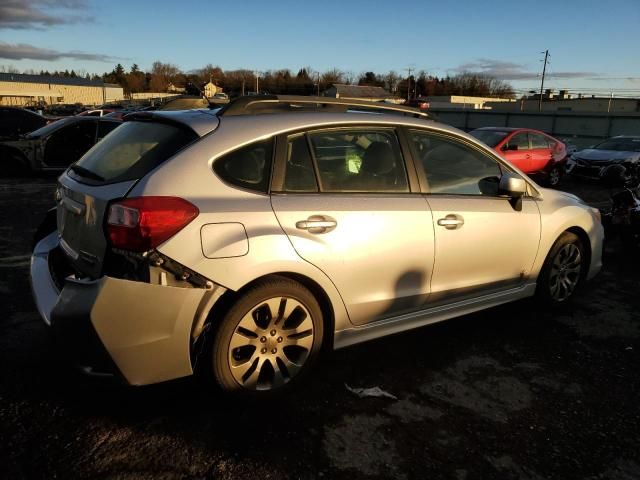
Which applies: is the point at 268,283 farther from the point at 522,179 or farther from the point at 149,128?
the point at 522,179

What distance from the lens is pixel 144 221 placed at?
2457 millimetres

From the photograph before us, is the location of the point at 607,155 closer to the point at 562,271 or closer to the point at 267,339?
the point at 562,271

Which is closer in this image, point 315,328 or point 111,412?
point 111,412

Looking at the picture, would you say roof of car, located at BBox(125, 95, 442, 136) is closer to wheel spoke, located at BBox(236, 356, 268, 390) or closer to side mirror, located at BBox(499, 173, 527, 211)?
side mirror, located at BBox(499, 173, 527, 211)

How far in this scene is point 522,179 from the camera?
3930 millimetres

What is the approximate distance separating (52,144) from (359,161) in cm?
943

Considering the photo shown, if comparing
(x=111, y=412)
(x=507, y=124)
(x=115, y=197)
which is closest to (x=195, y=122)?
(x=115, y=197)

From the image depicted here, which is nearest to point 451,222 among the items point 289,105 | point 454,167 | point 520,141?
point 454,167

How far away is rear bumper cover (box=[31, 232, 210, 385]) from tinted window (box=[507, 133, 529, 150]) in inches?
453

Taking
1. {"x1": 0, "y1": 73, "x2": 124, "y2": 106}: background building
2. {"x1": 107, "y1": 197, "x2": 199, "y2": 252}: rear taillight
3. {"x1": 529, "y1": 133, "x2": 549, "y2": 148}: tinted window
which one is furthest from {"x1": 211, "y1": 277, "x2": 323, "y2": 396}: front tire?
{"x1": 0, "y1": 73, "x2": 124, "y2": 106}: background building

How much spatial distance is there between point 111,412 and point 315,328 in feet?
3.94

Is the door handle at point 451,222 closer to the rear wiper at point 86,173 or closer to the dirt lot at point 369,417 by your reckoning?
the dirt lot at point 369,417

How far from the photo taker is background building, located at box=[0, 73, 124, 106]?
87.8 meters

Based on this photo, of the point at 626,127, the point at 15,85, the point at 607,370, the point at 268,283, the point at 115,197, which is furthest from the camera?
the point at 15,85
